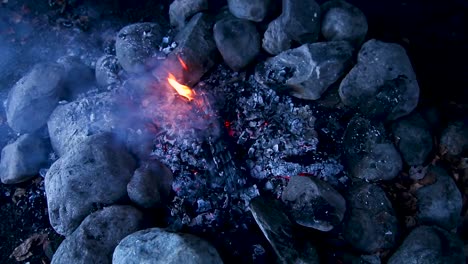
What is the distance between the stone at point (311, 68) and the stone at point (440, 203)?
1504mm

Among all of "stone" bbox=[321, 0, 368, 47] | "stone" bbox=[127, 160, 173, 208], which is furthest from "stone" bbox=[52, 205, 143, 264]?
"stone" bbox=[321, 0, 368, 47]

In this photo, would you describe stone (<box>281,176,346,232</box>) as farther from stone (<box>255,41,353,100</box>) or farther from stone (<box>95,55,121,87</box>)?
stone (<box>95,55,121,87</box>)

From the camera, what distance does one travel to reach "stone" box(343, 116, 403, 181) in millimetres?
3660

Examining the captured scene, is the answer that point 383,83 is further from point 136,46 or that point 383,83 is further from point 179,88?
point 136,46

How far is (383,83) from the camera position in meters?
3.73

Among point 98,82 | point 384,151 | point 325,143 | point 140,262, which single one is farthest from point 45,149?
point 384,151

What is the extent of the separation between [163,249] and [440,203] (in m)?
2.67

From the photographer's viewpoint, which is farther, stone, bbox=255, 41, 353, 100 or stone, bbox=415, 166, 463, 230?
stone, bbox=255, 41, 353, 100

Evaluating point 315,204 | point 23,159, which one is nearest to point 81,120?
point 23,159

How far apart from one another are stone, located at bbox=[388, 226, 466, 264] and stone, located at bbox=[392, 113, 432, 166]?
73 centimetres

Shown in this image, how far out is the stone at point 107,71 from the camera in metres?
4.86

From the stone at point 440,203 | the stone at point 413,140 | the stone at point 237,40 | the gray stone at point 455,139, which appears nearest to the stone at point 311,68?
the stone at point 237,40

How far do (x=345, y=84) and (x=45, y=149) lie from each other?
154 inches

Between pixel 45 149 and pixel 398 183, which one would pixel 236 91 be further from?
pixel 45 149
